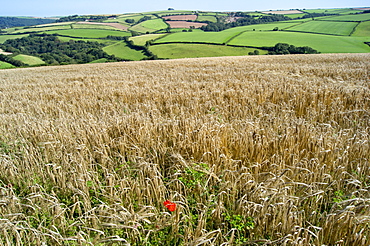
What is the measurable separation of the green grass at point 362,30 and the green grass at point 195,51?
42.7m

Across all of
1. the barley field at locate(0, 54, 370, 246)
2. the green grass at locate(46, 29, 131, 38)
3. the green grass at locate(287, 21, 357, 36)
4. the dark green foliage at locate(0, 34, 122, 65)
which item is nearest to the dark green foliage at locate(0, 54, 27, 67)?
the dark green foliage at locate(0, 34, 122, 65)

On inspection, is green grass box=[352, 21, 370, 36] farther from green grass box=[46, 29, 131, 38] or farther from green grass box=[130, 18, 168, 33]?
green grass box=[46, 29, 131, 38]

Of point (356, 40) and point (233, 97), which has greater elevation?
point (356, 40)

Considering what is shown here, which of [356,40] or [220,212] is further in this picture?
[356,40]

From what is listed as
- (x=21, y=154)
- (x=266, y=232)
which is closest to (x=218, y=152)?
(x=266, y=232)

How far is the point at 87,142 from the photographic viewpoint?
3518 mm

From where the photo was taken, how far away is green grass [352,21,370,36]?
7669 centimetres

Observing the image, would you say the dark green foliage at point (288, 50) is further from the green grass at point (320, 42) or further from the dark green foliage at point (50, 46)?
the dark green foliage at point (50, 46)

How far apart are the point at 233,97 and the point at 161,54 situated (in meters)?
67.6

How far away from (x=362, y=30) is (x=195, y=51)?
65.3m

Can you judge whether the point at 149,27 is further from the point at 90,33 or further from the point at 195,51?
the point at 195,51

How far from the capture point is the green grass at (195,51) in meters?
64.4

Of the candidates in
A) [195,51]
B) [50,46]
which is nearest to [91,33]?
[50,46]

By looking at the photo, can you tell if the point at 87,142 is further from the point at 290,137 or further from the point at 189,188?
the point at 290,137
